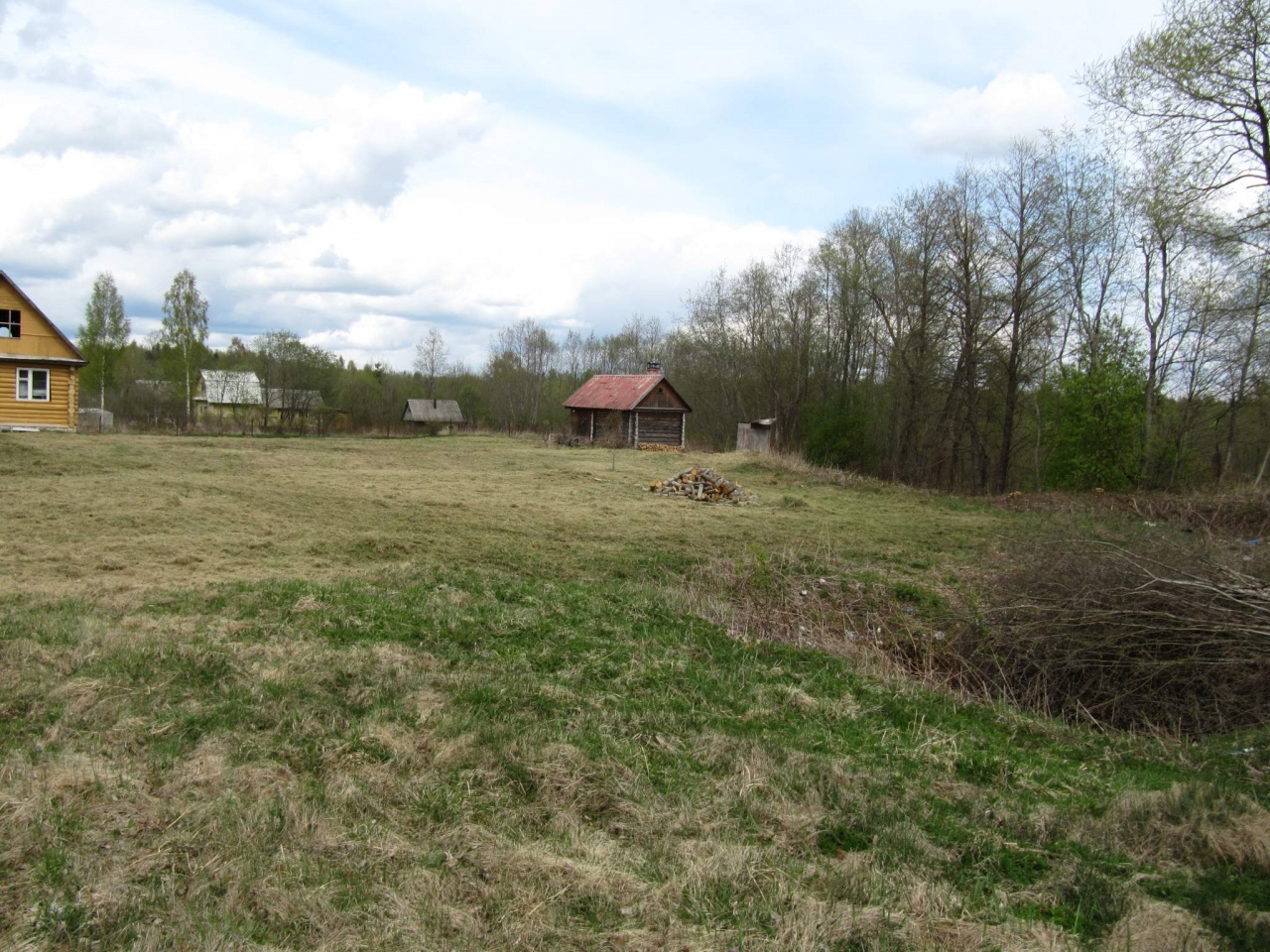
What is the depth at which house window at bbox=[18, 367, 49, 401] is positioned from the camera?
26312 millimetres

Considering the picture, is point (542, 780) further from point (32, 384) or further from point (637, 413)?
point (637, 413)

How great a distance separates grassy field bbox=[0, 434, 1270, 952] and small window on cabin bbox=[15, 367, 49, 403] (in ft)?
64.7

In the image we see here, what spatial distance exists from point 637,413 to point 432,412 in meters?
22.2

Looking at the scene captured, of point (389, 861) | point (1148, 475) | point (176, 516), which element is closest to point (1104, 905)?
point (389, 861)

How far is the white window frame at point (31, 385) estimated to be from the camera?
2627cm

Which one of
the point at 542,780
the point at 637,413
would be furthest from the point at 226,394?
the point at 542,780

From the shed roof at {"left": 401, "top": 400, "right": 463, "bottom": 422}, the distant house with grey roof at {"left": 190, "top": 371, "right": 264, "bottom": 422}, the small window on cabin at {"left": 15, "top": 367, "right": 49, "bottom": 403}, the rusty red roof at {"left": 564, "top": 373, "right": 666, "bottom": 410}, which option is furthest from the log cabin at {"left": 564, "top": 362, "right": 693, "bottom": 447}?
the small window on cabin at {"left": 15, "top": 367, "right": 49, "bottom": 403}

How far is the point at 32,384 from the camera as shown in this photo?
26531mm

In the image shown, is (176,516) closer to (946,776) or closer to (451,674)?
(451,674)

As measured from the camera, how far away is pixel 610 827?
4.32m

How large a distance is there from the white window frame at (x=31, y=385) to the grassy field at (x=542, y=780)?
19682 millimetres

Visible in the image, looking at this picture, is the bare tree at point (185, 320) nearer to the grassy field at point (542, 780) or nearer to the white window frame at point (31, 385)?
the white window frame at point (31, 385)

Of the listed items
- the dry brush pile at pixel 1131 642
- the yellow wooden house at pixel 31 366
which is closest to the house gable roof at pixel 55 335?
the yellow wooden house at pixel 31 366

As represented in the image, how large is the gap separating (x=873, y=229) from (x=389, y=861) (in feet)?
132
